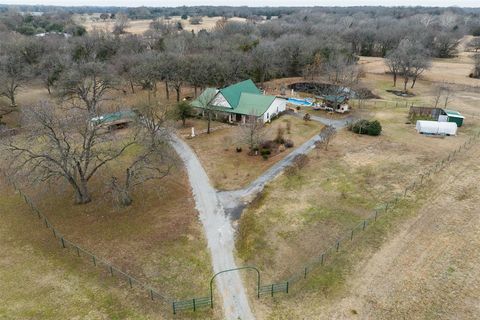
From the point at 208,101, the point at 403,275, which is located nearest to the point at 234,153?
the point at 208,101

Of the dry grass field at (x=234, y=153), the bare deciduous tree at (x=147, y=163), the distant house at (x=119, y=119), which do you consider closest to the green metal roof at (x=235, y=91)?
the dry grass field at (x=234, y=153)

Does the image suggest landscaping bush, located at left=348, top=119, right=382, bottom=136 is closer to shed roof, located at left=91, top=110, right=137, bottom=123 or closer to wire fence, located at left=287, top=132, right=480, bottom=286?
wire fence, located at left=287, top=132, right=480, bottom=286

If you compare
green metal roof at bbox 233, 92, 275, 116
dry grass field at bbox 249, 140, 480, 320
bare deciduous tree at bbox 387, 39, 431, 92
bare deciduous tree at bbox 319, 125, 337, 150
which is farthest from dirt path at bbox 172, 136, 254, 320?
bare deciduous tree at bbox 387, 39, 431, 92

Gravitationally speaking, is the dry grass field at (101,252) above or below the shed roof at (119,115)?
below

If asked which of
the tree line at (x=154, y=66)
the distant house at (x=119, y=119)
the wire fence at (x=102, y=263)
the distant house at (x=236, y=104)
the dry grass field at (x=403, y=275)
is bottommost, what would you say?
the wire fence at (x=102, y=263)

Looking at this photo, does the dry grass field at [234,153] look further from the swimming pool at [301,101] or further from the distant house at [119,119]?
the distant house at [119,119]

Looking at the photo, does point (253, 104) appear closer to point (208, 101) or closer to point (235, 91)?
point (235, 91)

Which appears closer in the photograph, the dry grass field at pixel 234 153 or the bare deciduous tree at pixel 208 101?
the dry grass field at pixel 234 153

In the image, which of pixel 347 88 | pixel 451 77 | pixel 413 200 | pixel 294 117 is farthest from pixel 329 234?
pixel 451 77
